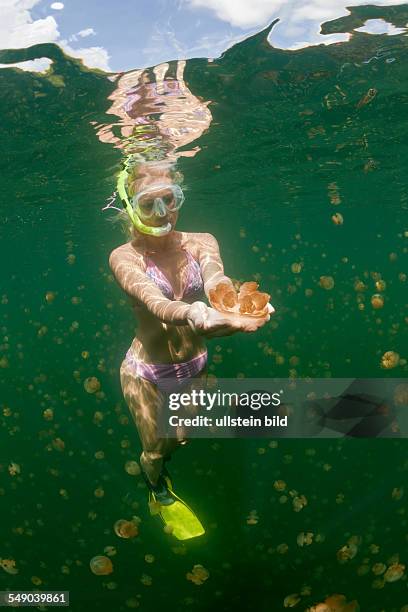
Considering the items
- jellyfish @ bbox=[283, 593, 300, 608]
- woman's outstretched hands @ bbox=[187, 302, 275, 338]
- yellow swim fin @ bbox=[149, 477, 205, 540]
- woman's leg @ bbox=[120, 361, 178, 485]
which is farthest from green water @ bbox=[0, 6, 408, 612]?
woman's outstretched hands @ bbox=[187, 302, 275, 338]

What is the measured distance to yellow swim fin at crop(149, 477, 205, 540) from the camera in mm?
5309

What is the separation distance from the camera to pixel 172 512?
536cm

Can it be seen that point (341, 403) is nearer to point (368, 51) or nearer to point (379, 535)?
point (379, 535)

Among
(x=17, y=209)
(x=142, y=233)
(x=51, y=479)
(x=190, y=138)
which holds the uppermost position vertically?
(x=190, y=138)

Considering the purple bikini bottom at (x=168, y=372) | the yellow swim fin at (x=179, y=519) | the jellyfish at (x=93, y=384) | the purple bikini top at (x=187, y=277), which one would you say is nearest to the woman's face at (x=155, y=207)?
the purple bikini top at (x=187, y=277)

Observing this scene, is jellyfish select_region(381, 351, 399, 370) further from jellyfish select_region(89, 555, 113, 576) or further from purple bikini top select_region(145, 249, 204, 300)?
jellyfish select_region(89, 555, 113, 576)

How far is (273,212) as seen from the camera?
23250 mm

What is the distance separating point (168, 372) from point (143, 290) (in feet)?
5.35

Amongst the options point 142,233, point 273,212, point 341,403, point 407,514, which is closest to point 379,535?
point 407,514

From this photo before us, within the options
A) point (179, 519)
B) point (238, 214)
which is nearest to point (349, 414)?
point (179, 519)

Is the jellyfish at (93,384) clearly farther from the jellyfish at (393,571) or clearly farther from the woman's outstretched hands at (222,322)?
the jellyfish at (393,571)

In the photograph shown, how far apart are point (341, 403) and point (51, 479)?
1223 centimetres

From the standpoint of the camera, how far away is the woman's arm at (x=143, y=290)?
120 inches

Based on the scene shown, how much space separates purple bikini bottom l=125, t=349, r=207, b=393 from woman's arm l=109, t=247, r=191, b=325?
1.28 meters
